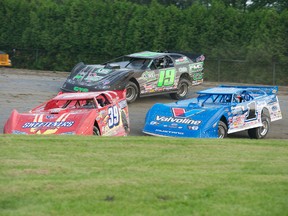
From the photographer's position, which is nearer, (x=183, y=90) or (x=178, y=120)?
(x=178, y=120)

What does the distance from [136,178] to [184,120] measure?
295 inches

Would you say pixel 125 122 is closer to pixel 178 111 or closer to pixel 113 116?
pixel 113 116

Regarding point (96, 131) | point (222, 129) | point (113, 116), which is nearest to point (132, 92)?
point (222, 129)

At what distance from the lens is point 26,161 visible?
8055 millimetres

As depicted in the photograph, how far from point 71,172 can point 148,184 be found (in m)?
1.04

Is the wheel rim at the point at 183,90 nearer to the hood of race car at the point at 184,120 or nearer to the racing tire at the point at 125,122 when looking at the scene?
the hood of race car at the point at 184,120

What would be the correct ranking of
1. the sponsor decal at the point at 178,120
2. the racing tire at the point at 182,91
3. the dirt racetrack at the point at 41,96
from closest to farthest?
the sponsor decal at the point at 178,120 → the dirt racetrack at the point at 41,96 → the racing tire at the point at 182,91

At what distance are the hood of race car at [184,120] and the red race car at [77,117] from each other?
2.33 ft

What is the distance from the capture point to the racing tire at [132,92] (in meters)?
20.1

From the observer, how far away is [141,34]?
3012 cm

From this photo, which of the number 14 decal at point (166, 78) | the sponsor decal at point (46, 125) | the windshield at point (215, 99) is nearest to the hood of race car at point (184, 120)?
the windshield at point (215, 99)

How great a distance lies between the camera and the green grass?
6.19m

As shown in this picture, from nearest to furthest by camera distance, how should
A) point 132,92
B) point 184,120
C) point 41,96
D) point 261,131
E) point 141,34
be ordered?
1. point 184,120
2. point 261,131
3. point 132,92
4. point 41,96
5. point 141,34

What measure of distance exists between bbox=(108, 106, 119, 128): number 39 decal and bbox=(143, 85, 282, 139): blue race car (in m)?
1.30
